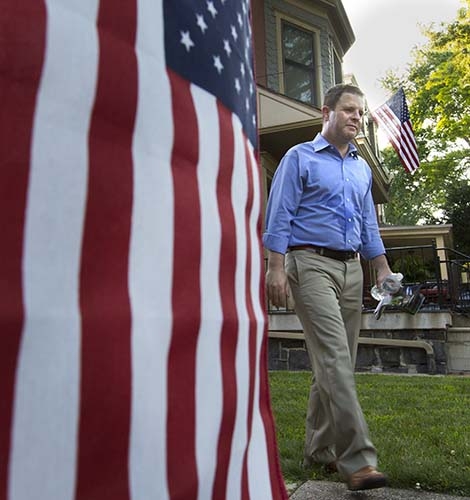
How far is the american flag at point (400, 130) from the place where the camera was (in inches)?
456

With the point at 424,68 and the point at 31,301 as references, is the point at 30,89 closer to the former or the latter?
the point at 31,301

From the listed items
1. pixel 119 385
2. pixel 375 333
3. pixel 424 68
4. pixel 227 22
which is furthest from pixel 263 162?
pixel 424 68

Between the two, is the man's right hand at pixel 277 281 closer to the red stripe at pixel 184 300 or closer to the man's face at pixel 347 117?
the man's face at pixel 347 117

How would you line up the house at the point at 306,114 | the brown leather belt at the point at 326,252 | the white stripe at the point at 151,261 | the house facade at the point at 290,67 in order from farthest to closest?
the house facade at the point at 290,67, the house at the point at 306,114, the brown leather belt at the point at 326,252, the white stripe at the point at 151,261

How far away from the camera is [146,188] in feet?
3.61

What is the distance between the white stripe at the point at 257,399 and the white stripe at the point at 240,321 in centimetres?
7

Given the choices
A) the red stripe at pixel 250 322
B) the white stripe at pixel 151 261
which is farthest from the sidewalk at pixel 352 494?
the white stripe at pixel 151 261

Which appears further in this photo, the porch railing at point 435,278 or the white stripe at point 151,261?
the porch railing at point 435,278

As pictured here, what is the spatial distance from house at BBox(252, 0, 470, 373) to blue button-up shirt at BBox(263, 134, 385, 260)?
5684 mm

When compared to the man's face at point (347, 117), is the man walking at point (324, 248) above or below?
below

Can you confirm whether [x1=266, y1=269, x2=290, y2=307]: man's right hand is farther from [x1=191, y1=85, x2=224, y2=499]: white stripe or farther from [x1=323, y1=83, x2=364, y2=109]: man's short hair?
[x1=191, y1=85, x2=224, y2=499]: white stripe

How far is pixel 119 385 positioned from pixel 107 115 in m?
0.49

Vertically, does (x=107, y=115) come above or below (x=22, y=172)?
above

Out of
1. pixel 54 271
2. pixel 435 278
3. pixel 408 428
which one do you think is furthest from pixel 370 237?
pixel 435 278
